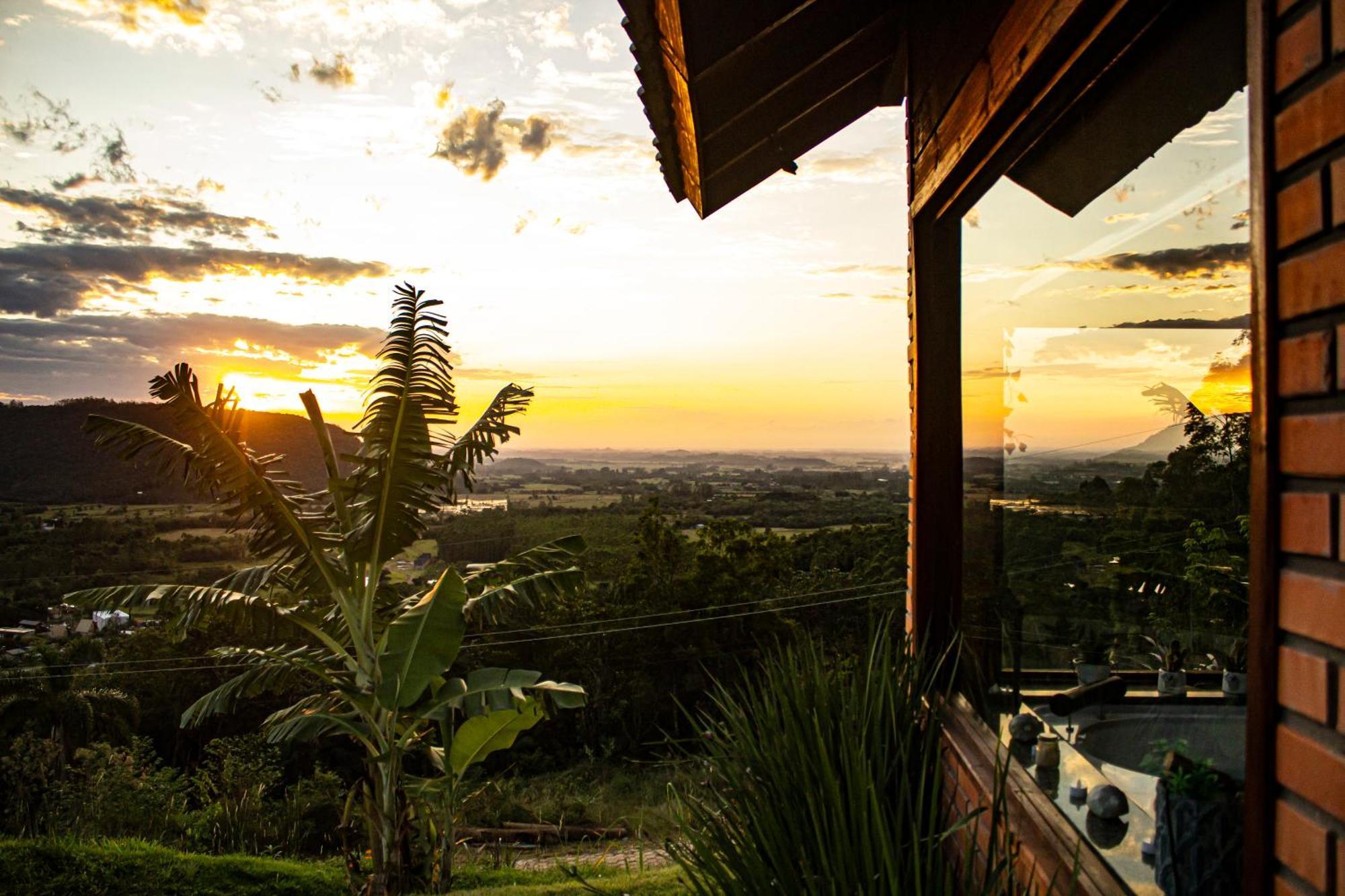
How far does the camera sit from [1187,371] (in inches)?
57.8

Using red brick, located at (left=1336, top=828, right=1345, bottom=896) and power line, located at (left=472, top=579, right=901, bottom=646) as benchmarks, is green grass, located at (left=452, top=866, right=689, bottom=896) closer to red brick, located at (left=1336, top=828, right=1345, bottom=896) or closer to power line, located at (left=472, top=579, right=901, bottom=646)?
red brick, located at (left=1336, top=828, right=1345, bottom=896)

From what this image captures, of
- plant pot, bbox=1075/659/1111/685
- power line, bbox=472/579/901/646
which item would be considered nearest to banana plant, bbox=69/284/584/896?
plant pot, bbox=1075/659/1111/685

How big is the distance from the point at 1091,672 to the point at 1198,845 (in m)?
0.61

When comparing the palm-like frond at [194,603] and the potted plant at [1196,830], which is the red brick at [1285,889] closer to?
the potted plant at [1196,830]

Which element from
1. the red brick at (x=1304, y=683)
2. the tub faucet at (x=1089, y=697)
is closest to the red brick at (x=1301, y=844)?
the red brick at (x=1304, y=683)

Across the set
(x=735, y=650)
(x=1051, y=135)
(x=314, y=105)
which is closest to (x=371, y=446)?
(x=1051, y=135)

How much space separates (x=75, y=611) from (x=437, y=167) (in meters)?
9.59

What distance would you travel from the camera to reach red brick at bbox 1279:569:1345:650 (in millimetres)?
866

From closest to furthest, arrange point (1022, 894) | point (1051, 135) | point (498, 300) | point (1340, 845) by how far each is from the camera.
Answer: point (1340, 845)
point (1022, 894)
point (1051, 135)
point (498, 300)

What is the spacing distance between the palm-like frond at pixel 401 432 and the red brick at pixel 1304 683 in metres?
4.72

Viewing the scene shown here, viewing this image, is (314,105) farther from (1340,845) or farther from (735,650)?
(1340,845)

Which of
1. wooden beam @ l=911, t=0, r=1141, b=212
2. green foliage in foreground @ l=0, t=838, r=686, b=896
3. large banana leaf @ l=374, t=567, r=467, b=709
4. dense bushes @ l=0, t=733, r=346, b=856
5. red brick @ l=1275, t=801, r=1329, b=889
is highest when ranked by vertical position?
wooden beam @ l=911, t=0, r=1141, b=212

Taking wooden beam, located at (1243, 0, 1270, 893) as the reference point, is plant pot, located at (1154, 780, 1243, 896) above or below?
below

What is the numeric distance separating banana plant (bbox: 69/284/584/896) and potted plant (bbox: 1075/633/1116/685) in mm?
3389
